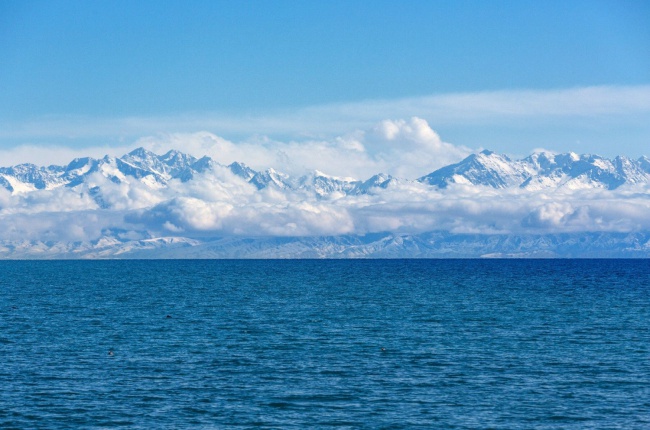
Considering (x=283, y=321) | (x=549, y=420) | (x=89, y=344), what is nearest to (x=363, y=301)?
(x=283, y=321)

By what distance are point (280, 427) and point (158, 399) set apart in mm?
11843

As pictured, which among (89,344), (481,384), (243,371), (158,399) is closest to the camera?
(158,399)

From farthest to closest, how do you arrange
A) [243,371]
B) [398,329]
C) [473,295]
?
1. [473,295]
2. [398,329]
3. [243,371]

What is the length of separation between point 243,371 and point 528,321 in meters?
52.0

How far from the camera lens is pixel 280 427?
55.2 metres

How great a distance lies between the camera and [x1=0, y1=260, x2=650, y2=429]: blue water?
58.1 meters

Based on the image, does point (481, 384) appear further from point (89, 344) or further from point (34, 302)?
point (34, 302)

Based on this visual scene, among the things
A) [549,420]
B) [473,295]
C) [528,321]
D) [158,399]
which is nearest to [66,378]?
[158,399]

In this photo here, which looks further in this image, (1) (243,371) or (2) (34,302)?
(2) (34,302)

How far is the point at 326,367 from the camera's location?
247ft

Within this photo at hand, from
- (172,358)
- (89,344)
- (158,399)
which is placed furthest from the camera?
(89,344)

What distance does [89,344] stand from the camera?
290 feet

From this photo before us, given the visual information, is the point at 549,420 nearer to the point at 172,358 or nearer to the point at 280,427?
the point at 280,427

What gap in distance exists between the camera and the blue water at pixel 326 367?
191 feet
